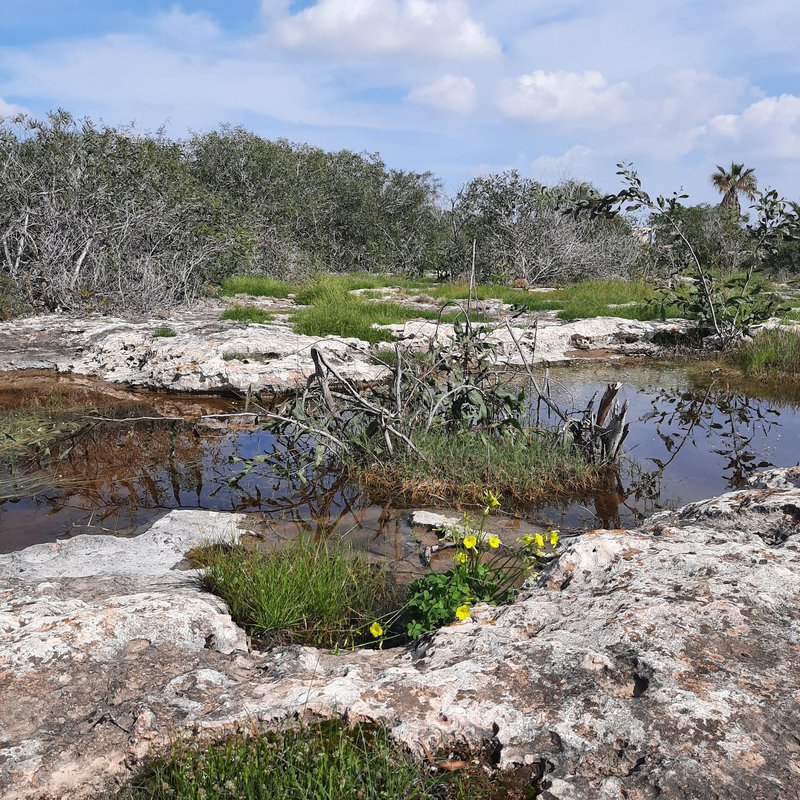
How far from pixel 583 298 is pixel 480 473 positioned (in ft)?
36.0

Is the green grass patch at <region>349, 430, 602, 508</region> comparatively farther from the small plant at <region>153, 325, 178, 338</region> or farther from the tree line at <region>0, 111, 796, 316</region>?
the small plant at <region>153, 325, 178, 338</region>

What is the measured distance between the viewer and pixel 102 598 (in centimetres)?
273

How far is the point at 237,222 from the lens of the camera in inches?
593

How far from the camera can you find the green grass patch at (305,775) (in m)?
1.66

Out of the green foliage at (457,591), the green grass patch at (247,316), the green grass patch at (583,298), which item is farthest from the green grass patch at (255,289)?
the green foliage at (457,591)

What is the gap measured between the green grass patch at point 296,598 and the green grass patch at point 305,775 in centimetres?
93

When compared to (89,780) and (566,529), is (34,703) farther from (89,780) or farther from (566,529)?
(566,529)

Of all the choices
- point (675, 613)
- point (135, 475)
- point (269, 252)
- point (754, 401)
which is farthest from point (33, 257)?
point (675, 613)

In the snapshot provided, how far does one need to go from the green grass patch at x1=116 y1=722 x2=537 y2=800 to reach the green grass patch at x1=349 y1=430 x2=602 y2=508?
3.11 metres

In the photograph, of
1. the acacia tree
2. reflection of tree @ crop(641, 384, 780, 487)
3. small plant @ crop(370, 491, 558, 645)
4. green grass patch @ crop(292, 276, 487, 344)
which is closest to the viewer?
small plant @ crop(370, 491, 558, 645)

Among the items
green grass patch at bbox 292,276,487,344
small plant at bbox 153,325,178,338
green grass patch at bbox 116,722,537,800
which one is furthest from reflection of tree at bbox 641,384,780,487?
small plant at bbox 153,325,178,338

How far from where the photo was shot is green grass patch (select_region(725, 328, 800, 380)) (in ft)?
30.9

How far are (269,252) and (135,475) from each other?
1747 cm

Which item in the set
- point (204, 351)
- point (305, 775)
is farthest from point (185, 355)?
point (305, 775)
